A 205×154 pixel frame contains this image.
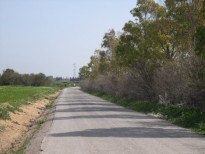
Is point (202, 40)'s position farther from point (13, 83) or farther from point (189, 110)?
point (13, 83)

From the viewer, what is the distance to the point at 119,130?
61.4 ft

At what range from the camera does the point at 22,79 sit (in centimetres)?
17588

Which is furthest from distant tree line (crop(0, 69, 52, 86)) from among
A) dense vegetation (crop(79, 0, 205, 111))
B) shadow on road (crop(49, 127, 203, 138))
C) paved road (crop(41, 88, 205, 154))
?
paved road (crop(41, 88, 205, 154))

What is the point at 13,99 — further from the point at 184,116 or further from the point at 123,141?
the point at 123,141

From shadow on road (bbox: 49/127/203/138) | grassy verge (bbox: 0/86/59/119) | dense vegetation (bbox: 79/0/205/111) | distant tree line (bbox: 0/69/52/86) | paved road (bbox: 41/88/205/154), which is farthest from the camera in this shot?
distant tree line (bbox: 0/69/52/86)

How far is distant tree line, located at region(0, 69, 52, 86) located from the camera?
168 metres

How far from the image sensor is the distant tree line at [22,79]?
6594 inches

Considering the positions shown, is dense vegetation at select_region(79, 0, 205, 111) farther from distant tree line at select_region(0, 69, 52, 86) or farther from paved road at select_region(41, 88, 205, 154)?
distant tree line at select_region(0, 69, 52, 86)

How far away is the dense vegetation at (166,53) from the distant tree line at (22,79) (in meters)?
124

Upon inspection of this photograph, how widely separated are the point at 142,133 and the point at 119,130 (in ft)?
5.38

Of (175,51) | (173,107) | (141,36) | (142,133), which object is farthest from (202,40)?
(141,36)

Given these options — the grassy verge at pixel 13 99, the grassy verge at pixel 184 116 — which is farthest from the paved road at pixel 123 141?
the grassy verge at pixel 13 99

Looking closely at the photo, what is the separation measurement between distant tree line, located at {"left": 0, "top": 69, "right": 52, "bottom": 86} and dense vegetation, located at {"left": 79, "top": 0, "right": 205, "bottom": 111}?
124119 mm

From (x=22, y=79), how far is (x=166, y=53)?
479 feet
